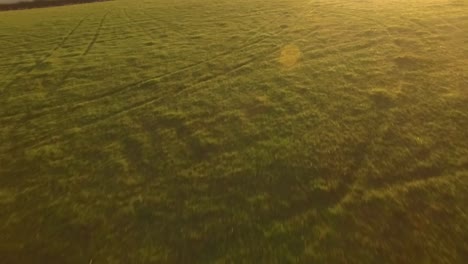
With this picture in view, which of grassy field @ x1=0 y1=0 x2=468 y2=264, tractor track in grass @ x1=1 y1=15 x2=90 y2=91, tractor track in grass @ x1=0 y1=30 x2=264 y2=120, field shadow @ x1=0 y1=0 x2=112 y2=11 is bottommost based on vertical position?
grassy field @ x1=0 y1=0 x2=468 y2=264

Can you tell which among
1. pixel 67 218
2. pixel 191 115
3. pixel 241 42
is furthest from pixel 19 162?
pixel 241 42

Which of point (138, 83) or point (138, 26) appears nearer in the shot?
point (138, 83)

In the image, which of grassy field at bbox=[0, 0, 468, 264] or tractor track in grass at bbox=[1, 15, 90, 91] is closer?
grassy field at bbox=[0, 0, 468, 264]

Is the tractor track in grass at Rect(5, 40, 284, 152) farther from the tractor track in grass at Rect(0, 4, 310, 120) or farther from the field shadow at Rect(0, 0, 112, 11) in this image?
the field shadow at Rect(0, 0, 112, 11)

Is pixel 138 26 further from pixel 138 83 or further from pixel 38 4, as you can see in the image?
pixel 38 4

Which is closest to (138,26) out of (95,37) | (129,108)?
(95,37)

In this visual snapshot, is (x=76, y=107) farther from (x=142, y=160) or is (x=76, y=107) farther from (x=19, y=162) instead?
(x=142, y=160)

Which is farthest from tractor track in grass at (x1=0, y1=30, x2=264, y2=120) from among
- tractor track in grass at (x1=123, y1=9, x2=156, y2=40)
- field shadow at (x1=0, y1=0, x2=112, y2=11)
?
field shadow at (x1=0, y1=0, x2=112, y2=11)

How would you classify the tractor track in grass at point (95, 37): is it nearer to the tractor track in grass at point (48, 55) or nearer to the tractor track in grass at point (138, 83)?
the tractor track in grass at point (48, 55)

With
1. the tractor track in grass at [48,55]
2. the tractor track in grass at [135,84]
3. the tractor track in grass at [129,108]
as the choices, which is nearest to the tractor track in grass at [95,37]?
the tractor track in grass at [48,55]
